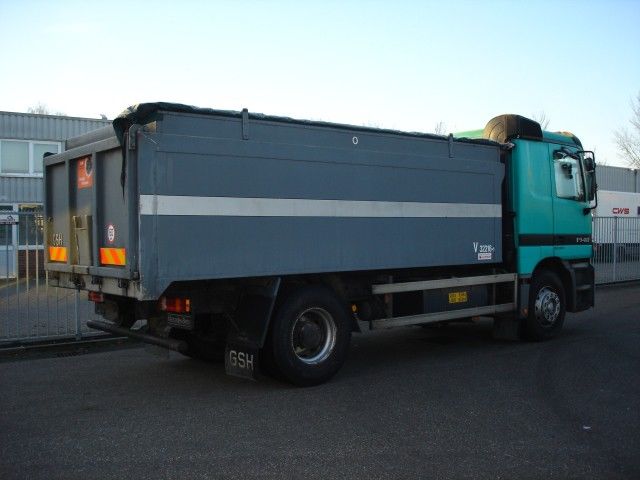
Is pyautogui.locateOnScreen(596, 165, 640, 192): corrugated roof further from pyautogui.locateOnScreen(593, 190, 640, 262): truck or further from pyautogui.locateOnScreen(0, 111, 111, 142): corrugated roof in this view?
pyautogui.locateOnScreen(0, 111, 111, 142): corrugated roof

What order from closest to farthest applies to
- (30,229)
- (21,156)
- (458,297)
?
(458,297) → (30,229) → (21,156)

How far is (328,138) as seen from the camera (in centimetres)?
707

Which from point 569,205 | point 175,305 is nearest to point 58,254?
point 175,305

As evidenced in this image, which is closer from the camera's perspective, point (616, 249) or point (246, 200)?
Answer: point (246, 200)

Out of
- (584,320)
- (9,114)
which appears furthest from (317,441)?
(9,114)

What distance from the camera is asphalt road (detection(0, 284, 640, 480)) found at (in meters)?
4.63

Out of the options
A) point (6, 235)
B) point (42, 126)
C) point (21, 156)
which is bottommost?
point (6, 235)

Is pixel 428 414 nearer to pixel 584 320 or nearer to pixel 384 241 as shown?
pixel 384 241

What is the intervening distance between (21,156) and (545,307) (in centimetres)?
1644

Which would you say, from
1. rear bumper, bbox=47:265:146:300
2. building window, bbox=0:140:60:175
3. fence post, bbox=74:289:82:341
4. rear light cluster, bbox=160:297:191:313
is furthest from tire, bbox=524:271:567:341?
building window, bbox=0:140:60:175

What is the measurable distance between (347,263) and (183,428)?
2580mm

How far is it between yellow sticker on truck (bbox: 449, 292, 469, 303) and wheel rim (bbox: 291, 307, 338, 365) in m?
2.11

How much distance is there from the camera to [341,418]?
229 inches

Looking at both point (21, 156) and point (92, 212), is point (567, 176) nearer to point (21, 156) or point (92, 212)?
point (92, 212)
